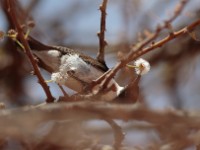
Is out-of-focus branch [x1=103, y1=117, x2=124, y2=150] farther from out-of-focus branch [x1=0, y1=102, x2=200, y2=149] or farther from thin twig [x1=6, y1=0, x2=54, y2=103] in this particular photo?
out-of-focus branch [x1=0, y1=102, x2=200, y2=149]

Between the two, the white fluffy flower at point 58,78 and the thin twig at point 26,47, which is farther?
the white fluffy flower at point 58,78

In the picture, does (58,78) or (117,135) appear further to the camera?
(58,78)

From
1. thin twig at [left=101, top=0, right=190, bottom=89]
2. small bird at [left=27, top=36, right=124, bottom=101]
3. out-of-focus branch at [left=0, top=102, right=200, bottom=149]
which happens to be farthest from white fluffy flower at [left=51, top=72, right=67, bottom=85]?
out-of-focus branch at [left=0, top=102, right=200, bottom=149]

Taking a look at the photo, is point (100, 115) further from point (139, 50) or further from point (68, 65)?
point (68, 65)

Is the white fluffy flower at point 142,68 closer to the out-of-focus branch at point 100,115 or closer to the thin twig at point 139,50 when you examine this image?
the thin twig at point 139,50

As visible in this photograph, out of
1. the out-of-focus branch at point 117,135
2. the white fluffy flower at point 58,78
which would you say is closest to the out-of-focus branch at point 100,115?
the out-of-focus branch at point 117,135

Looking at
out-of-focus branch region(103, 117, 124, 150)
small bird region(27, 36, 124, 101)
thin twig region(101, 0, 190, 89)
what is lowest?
out-of-focus branch region(103, 117, 124, 150)

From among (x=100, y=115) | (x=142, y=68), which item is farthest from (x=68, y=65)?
(x=100, y=115)

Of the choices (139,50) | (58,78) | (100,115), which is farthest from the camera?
(58,78)

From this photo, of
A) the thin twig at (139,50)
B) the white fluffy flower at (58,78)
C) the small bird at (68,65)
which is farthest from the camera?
the small bird at (68,65)

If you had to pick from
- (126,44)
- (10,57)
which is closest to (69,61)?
(126,44)

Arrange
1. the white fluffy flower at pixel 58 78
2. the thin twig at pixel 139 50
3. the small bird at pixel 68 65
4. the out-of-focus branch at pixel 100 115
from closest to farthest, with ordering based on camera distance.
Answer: the out-of-focus branch at pixel 100 115, the thin twig at pixel 139 50, the white fluffy flower at pixel 58 78, the small bird at pixel 68 65
